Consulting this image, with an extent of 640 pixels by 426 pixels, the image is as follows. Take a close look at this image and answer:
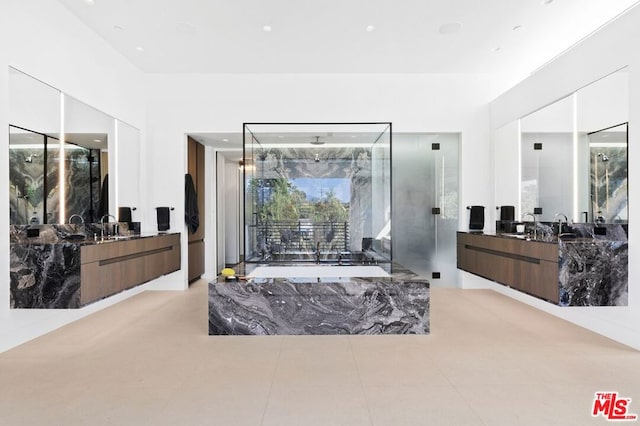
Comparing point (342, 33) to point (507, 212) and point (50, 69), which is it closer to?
point (50, 69)

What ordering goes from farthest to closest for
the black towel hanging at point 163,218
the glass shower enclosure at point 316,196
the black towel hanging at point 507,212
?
the black towel hanging at point 163,218, the black towel hanging at point 507,212, the glass shower enclosure at point 316,196

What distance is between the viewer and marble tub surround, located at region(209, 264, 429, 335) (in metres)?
3.28

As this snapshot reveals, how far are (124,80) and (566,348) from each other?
595cm

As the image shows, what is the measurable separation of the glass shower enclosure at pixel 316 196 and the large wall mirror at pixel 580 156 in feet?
6.16

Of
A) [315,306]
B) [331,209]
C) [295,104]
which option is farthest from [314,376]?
[295,104]

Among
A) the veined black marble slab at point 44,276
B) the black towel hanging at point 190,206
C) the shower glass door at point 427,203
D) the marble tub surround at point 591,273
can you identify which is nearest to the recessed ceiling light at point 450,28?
the shower glass door at point 427,203

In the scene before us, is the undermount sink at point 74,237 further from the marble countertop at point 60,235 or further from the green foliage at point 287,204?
the green foliage at point 287,204

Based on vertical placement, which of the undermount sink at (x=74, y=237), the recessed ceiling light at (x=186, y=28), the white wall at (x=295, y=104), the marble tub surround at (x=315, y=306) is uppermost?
the recessed ceiling light at (x=186, y=28)

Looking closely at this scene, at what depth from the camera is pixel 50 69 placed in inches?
141

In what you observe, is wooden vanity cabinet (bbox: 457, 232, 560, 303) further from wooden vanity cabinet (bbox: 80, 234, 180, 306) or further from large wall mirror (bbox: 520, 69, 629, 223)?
wooden vanity cabinet (bbox: 80, 234, 180, 306)

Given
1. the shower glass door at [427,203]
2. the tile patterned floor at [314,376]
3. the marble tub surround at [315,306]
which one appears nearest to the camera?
the tile patterned floor at [314,376]

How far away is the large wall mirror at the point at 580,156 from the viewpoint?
3240 mm

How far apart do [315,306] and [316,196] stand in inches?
54.7

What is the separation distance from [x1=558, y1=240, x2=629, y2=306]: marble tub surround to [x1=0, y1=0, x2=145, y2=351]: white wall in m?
4.66
